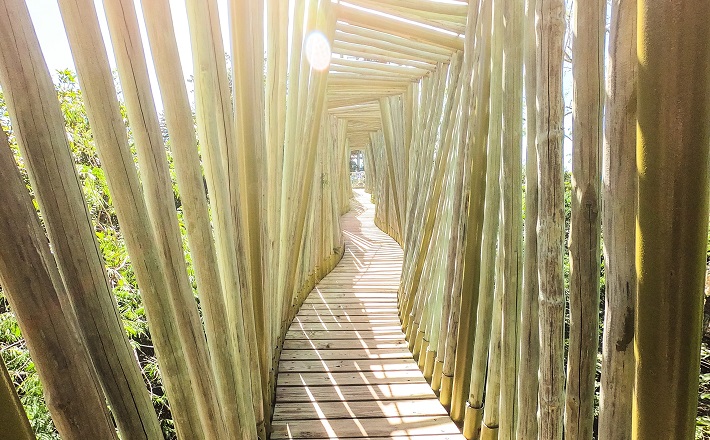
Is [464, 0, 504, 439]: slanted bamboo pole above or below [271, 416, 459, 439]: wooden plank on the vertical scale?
above

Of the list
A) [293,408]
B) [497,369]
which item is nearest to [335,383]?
[293,408]

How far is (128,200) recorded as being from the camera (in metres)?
0.98

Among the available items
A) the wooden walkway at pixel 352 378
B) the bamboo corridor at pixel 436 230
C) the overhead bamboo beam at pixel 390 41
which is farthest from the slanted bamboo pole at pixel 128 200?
the overhead bamboo beam at pixel 390 41

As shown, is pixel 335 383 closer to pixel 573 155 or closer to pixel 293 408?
pixel 293 408

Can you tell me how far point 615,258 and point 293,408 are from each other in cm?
Result: 217

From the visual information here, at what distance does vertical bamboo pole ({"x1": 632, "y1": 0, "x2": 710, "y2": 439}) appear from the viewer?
2.01 feet

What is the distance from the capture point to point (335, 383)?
115 inches

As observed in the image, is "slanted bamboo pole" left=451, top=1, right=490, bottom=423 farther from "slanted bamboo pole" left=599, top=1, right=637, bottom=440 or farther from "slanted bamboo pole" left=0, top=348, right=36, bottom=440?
"slanted bamboo pole" left=0, top=348, right=36, bottom=440

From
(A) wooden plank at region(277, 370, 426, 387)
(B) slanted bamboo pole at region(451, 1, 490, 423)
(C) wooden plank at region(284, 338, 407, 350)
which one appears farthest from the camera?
(C) wooden plank at region(284, 338, 407, 350)

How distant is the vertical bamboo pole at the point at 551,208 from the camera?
1261mm

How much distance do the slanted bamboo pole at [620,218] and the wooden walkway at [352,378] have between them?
1.51 metres

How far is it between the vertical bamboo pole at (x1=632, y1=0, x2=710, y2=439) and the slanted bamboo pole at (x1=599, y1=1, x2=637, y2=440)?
239 mm

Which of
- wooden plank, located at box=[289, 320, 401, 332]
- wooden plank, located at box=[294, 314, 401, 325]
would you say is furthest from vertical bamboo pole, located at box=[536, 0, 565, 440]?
wooden plank, located at box=[294, 314, 401, 325]

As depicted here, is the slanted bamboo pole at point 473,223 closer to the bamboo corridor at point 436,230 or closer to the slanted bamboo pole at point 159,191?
the bamboo corridor at point 436,230
